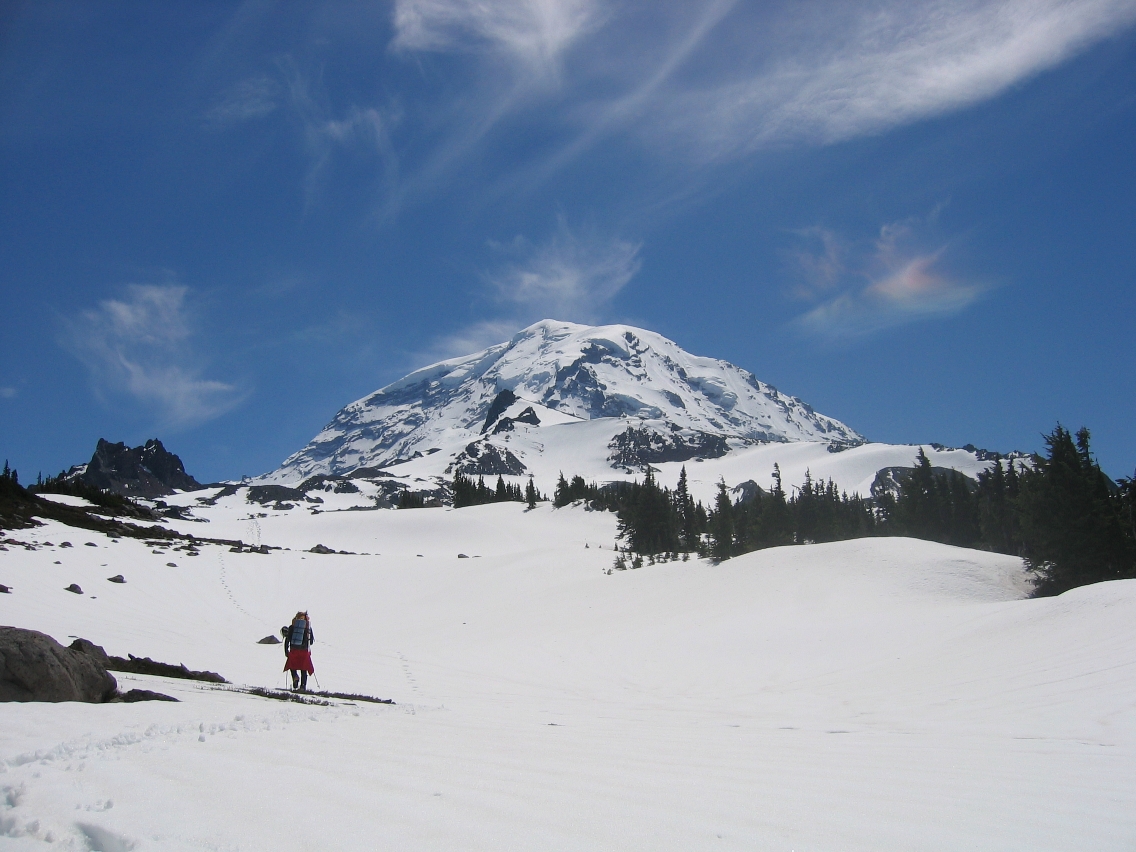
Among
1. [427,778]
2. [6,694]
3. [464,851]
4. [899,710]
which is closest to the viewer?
[464,851]

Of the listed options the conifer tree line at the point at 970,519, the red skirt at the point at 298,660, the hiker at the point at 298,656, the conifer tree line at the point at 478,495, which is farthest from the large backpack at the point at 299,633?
the conifer tree line at the point at 478,495

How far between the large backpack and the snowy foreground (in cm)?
145

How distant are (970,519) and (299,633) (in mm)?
60790

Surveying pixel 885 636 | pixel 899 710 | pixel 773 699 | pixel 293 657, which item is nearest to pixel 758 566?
pixel 885 636

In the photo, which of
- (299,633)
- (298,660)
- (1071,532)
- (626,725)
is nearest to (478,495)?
(1071,532)

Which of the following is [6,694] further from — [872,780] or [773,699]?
[773,699]

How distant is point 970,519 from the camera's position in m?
57.8

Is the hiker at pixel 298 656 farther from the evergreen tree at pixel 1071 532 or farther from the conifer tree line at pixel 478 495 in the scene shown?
the conifer tree line at pixel 478 495

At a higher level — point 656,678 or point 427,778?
point 427,778

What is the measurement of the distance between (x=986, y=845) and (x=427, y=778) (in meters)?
3.45

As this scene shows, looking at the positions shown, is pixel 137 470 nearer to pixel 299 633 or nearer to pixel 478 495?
pixel 478 495

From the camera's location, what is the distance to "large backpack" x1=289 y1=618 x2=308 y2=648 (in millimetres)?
11680

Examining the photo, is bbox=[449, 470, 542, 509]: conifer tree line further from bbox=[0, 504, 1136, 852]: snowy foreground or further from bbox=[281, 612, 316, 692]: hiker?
bbox=[281, 612, 316, 692]: hiker

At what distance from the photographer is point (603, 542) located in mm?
62000
